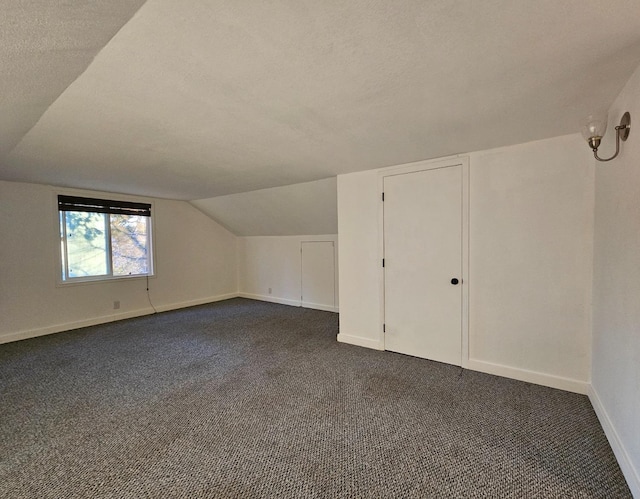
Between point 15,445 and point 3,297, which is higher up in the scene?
point 3,297

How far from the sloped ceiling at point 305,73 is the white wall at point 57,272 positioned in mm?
1684

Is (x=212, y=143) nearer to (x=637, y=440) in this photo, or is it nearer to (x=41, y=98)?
(x=41, y=98)

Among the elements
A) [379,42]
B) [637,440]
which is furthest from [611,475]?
[379,42]

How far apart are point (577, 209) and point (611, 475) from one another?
1772mm

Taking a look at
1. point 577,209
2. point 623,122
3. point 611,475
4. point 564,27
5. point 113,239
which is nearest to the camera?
point 564,27

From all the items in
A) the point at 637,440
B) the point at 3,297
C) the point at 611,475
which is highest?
the point at 3,297

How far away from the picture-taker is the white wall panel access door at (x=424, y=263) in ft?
9.65

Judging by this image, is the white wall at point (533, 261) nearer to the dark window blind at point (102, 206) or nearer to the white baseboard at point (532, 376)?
the white baseboard at point (532, 376)

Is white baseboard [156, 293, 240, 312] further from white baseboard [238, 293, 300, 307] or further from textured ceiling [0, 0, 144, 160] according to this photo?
textured ceiling [0, 0, 144, 160]

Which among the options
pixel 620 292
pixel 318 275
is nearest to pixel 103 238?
pixel 318 275

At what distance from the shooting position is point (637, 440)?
1429 mm

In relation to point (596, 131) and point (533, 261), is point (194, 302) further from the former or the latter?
point (596, 131)

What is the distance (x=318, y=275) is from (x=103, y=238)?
3537 millimetres

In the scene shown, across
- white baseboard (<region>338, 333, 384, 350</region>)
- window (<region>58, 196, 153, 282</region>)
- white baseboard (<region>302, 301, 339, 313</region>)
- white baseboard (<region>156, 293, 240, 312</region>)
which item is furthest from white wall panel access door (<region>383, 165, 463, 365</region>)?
window (<region>58, 196, 153, 282</region>)
